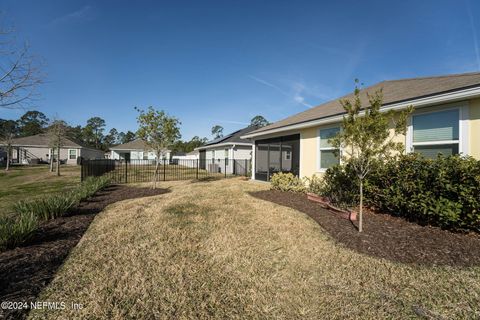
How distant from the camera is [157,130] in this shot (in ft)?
34.7

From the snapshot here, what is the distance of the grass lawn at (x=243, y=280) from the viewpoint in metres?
2.37

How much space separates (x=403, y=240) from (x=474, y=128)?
11.2 ft

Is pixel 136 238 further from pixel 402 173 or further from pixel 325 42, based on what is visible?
pixel 325 42

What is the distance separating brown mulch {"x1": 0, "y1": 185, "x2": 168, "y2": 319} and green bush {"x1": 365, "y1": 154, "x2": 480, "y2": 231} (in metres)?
6.86

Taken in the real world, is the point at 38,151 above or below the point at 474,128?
A: above

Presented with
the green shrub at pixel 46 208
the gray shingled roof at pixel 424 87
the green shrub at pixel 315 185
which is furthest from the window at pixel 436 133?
the green shrub at pixel 46 208

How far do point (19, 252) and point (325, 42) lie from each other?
1259cm

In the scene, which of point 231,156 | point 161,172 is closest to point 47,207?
point 161,172

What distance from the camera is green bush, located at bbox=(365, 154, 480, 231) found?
4.23 m

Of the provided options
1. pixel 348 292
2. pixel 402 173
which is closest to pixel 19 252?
pixel 348 292

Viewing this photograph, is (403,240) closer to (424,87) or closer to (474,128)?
(474,128)

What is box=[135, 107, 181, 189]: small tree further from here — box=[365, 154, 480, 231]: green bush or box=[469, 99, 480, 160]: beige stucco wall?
box=[469, 99, 480, 160]: beige stucco wall

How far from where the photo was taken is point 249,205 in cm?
705

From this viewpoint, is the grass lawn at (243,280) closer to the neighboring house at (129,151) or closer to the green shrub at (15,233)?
the green shrub at (15,233)
